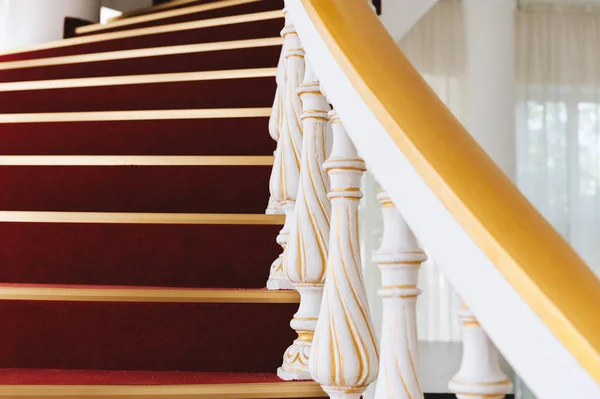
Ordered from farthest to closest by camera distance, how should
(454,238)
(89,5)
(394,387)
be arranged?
(89,5) → (394,387) → (454,238)

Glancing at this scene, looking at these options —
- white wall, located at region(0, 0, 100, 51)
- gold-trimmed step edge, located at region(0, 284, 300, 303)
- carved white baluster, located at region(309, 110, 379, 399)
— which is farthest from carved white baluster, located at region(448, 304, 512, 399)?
white wall, located at region(0, 0, 100, 51)

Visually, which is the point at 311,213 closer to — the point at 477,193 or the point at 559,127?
the point at 477,193

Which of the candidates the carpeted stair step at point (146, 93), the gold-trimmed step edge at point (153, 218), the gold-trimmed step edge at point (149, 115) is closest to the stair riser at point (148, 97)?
the carpeted stair step at point (146, 93)

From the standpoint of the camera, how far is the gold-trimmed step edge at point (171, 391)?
1113 millimetres

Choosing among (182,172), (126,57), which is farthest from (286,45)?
(126,57)

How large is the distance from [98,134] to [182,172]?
1.31ft

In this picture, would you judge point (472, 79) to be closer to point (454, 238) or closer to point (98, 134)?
point (98, 134)

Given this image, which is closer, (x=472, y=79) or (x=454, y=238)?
(x=454, y=238)

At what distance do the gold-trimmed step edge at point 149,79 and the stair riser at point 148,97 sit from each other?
1cm

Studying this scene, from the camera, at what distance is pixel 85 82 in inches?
89.6

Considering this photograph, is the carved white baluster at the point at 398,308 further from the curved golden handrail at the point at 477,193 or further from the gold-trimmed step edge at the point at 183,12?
the gold-trimmed step edge at the point at 183,12

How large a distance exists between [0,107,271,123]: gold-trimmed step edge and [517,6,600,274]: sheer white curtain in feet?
14.0

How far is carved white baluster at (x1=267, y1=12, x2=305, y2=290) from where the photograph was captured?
4.40ft

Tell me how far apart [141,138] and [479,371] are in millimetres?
1548
